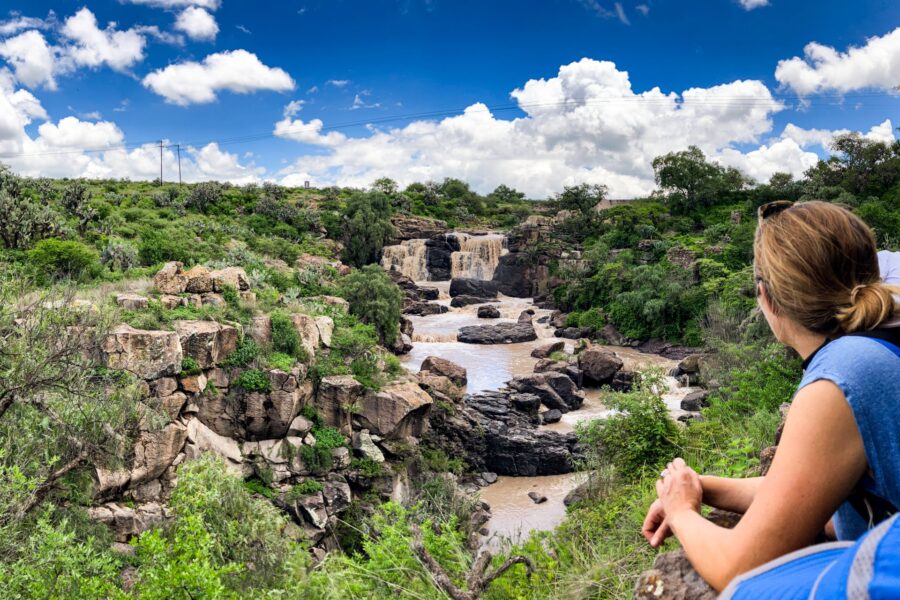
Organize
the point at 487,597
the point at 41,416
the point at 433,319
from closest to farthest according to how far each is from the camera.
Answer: the point at 487,597 < the point at 41,416 < the point at 433,319

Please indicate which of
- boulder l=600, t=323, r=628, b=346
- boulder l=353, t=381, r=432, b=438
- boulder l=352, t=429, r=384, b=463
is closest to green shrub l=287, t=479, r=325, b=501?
boulder l=352, t=429, r=384, b=463

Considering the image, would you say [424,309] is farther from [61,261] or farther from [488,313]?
[61,261]

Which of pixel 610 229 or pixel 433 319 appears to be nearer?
pixel 433 319

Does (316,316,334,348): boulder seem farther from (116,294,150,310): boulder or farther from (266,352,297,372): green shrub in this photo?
(116,294,150,310): boulder

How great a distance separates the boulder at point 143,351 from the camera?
11891 millimetres

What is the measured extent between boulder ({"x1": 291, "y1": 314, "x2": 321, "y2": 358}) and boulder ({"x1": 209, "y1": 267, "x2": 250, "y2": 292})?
2209mm

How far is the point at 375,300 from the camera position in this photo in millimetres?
25219

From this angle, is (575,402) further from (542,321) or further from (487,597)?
(487,597)

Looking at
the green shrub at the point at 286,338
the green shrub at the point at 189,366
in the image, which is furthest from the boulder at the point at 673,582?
the green shrub at the point at 286,338

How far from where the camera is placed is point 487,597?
158 inches

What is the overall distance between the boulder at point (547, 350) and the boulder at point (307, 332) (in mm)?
13780

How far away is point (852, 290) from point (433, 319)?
3364cm

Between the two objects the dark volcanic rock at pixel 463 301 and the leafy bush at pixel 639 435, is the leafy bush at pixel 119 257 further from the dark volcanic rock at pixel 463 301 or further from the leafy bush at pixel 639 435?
the dark volcanic rock at pixel 463 301

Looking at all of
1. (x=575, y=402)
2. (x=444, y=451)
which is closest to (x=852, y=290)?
(x=444, y=451)
